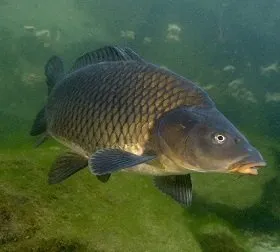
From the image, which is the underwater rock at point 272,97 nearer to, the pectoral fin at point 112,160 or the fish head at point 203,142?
the fish head at point 203,142

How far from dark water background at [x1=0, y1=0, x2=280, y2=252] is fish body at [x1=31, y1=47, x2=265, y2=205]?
2.99ft

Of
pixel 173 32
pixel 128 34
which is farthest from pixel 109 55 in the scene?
pixel 173 32

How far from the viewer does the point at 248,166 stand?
7.32 ft

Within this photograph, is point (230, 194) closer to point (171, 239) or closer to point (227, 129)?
point (171, 239)

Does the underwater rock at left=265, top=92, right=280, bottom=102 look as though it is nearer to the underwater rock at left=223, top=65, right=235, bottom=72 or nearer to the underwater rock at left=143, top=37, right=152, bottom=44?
the underwater rock at left=223, top=65, right=235, bottom=72

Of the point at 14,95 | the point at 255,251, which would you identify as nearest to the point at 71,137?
the point at 255,251

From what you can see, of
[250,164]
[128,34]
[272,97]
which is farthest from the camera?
[128,34]

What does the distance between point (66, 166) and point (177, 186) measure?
894 mm

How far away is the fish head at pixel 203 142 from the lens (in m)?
2.33

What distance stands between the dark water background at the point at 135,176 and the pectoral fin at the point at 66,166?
2.13 feet

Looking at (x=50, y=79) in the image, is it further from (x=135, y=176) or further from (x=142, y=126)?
(x=135, y=176)

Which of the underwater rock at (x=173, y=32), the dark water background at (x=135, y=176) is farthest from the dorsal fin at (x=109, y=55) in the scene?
the underwater rock at (x=173, y=32)

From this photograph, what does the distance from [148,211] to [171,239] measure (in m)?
0.52

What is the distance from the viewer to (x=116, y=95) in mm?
2812
